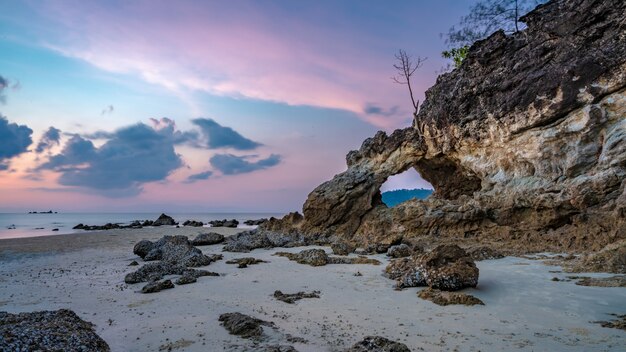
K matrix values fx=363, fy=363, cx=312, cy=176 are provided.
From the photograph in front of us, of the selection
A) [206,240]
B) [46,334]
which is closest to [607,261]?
[46,334]

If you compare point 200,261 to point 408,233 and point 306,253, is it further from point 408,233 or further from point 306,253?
point 408,233

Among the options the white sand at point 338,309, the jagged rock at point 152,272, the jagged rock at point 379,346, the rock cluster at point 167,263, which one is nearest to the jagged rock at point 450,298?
the white sand at point 338,309

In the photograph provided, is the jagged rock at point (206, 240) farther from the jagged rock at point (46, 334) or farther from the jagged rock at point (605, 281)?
the jagged rock at point (605, 281)

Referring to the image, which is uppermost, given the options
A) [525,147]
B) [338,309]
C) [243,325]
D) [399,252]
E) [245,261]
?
[525,147]

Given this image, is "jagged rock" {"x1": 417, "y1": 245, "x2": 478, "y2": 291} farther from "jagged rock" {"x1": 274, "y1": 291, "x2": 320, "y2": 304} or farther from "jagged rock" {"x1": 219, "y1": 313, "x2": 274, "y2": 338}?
"jagged rock" {"x1": 219, "y1": 313, "x2": 274, "y2": 338}

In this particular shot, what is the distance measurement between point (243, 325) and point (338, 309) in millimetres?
2188

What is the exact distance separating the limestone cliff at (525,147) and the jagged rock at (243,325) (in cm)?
1136

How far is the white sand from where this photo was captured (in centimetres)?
534

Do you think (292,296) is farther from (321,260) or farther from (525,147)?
(525,147)

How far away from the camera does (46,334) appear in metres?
4.36

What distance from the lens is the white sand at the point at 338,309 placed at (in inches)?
210

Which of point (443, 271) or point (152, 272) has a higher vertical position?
point (443, 271)

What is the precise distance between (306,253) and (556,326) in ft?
30.0

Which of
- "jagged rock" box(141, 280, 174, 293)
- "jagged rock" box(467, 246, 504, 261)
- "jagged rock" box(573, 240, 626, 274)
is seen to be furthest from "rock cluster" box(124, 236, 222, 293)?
"jagged rock" box(573, 240, 626, 274)
